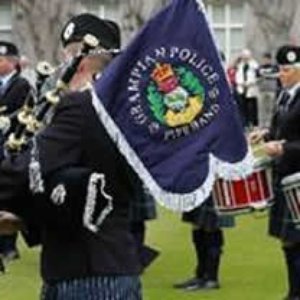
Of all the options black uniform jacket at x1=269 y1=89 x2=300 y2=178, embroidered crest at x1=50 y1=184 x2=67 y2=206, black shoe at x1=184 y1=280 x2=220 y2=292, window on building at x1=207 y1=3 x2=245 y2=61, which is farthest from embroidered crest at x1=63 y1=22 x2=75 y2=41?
window on building at x1=207 y1=3 x2=245 y2=61

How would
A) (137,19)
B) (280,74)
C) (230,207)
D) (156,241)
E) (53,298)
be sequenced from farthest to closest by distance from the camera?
(137,19) → (156,241) → (280,74) → (230,207) → (53,298)

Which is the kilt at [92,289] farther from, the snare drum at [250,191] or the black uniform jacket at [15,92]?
the black uniform jacket at [15,92]

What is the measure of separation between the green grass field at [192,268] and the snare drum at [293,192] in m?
0.98

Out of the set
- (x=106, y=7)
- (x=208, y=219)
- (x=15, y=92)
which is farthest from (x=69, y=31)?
(x=106, y=7)

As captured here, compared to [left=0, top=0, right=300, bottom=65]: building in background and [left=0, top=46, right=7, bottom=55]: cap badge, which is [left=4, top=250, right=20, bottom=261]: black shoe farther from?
[left=0, top=0, right=300, bottom=65]: building in background

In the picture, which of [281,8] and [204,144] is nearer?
[204,144]

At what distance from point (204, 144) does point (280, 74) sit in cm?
367

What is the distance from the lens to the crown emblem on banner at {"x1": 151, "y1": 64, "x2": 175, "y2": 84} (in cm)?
345

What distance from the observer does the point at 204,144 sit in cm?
350

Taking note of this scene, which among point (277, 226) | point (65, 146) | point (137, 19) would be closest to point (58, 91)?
point (65, 146)

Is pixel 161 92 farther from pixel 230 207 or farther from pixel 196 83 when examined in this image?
pixel 230 207

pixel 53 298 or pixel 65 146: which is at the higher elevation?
pixel 65 146

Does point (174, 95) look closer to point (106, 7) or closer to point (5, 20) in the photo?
point (106, 7)

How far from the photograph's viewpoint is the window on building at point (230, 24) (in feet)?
89.2
